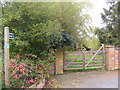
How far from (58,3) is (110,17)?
25.2 feet

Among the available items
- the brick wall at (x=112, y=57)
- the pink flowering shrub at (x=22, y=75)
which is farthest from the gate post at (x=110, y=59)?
the pink flowering shrub at (x=22, y=75)

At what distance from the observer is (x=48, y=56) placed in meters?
3.74

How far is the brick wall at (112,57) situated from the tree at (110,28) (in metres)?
3.49

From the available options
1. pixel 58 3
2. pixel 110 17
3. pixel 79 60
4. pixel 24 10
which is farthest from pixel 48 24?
pixel 110 17

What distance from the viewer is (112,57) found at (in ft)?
18.1

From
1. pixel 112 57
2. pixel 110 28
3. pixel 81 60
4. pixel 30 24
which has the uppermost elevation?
pixel 110 28

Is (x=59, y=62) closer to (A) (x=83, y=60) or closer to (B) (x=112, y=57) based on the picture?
(A) (x=83, y=60)

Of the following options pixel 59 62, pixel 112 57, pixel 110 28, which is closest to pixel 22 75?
pixel 59 62

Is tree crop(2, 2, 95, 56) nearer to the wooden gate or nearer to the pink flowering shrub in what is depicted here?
the pink flowering shrub

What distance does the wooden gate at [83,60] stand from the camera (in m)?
5.00

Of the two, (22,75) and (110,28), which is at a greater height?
(110,28)

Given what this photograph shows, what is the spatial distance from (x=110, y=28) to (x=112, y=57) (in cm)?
525

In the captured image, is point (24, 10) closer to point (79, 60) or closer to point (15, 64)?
point (15, 64)

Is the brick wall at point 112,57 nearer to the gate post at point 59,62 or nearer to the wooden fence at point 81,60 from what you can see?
the wooden fence at point 81,60
